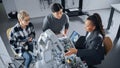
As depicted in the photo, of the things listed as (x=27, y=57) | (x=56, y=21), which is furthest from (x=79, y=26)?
(x=27, y=57)

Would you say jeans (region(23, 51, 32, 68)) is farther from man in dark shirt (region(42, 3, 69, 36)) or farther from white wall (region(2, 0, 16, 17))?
white wall (region(2, 0, 16, 17))

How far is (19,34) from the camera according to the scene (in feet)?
7.26

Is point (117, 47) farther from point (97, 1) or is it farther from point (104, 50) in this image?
point (97, 1)

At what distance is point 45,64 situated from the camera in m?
1.57

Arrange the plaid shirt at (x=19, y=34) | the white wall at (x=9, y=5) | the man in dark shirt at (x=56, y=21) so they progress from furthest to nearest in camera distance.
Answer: the white wall at (x=9, y=5) < the man in dark shirt at (x=56, y=21) < the plaid shirt at (x=19, y=34)

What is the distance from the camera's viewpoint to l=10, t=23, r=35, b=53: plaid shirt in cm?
217

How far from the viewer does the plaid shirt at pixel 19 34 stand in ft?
7.11

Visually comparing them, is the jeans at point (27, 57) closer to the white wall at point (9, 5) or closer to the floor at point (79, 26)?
the floor at point (79, 26)

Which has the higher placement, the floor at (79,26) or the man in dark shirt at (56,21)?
the man in dark shirt at (56,21)

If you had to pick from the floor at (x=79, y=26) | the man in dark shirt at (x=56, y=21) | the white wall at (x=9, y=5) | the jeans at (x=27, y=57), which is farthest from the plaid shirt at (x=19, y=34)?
the white wall at (x=9, y=5)

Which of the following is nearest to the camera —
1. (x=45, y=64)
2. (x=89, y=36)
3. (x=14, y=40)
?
(x=45, y=64)

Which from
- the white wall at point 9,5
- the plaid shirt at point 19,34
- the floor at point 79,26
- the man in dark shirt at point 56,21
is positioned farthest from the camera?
the white wall at point 9,5

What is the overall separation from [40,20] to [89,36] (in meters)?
2.24

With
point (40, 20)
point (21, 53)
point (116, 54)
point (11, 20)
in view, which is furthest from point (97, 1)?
point (21, 53)
